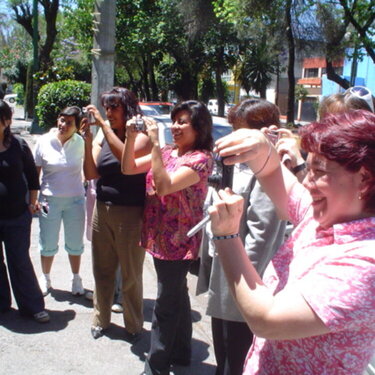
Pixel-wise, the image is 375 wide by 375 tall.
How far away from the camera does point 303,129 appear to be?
1.53 metres

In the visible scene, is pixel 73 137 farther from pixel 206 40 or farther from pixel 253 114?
pixel 206 40

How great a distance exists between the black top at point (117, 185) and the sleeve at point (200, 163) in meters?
0.60

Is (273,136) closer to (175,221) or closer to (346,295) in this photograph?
(175,221)

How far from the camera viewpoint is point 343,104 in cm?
271

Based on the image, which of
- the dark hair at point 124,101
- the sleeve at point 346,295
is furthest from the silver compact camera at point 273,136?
the dark hair at point 124,101

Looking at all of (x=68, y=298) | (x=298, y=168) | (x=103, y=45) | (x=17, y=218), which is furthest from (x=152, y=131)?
(x=103, y=45)

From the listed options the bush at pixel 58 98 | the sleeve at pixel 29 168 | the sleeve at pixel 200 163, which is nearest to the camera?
the sleeve at pixel 200 163

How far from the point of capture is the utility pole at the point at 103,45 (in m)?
4.91

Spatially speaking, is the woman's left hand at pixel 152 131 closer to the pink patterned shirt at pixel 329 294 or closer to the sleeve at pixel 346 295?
the pink patterned shirt at pixel 329 294

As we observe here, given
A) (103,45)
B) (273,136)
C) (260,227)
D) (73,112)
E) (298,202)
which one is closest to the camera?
(298,202)

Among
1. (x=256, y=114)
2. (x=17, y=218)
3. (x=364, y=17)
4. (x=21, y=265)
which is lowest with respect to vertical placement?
(x=21, y=265)

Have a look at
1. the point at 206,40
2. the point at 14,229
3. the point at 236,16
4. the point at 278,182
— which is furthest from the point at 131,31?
the point at 278,182

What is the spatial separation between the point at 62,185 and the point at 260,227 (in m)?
2.14

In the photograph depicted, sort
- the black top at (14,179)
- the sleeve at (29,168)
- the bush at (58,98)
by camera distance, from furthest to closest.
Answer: the bush at (58,98) < the sleeve at (29,168) < the black top at (14,179)
